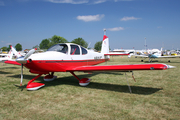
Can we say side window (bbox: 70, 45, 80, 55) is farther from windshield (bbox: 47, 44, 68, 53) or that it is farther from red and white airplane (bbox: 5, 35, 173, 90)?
windshield (bbox: 47, 44, 68, 53)

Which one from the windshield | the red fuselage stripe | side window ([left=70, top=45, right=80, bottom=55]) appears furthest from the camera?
side window ([left=70, top=45, right=80, bottom=55])

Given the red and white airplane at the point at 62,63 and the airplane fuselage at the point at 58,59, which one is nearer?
the red and white airplane at the point at 62,63

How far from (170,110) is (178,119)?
0.46m

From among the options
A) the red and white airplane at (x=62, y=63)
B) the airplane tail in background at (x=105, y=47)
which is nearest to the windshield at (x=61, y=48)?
the red and white airplane at (x=62, y=63)

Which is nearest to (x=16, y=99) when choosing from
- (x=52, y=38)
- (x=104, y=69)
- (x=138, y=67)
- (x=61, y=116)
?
(x=61, y=116)

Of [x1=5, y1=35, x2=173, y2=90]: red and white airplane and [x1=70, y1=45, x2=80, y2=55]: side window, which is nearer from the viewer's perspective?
[x1=5, y1=35, x2=173, y2=90]: red and white airplane

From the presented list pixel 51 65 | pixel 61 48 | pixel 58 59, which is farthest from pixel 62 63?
pixel 61 48

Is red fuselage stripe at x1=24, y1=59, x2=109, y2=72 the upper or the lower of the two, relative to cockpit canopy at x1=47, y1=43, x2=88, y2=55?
lower

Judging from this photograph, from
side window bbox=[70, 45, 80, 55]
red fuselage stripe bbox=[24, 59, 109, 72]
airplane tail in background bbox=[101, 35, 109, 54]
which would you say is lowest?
red fuselage stripe bbox=[24, 59, 109, 72]

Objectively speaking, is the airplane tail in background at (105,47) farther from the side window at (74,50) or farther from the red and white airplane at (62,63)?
the side window at (74,50)

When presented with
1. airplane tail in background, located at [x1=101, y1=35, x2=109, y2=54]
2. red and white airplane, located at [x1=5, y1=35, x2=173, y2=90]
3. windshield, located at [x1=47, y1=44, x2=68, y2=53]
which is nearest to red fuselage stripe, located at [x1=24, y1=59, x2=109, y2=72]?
red and white airplane, located at [x1=5, y1=35, x2=173, y2=90]

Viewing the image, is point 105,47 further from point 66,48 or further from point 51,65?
point 51,65

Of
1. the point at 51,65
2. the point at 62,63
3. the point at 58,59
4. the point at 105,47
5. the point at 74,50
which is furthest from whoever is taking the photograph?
the point at 105,47

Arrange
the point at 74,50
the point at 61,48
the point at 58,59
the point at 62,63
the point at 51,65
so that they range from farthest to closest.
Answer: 1. the point at 74,50
2. the point at 61,48
3. the point at 62,63
4. the point at 58,59
5. the point at 51,65
